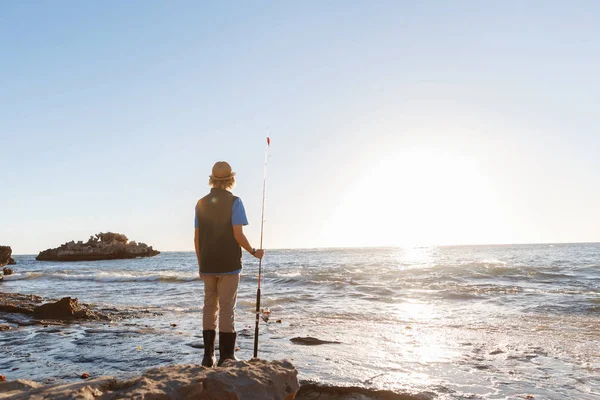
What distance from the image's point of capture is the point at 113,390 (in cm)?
333

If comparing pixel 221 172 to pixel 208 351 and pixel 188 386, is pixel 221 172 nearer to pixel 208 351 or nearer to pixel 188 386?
pixel 208 351

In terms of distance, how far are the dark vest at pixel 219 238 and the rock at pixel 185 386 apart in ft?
5.04

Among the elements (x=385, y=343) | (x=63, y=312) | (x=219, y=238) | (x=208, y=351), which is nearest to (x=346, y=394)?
(x=208, y=351)

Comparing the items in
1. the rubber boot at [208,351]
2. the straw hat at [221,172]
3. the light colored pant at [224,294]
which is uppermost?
the straw hat at [221,172]

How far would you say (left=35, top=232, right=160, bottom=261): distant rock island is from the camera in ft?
265

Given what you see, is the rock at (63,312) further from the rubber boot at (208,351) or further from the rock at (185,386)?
the rock at (185,386)

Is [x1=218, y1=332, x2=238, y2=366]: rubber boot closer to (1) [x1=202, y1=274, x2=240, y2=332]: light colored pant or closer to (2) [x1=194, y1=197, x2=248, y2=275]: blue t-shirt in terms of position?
(1) [x1=202, y1=274, x2=240, y2=332]: light colored pant

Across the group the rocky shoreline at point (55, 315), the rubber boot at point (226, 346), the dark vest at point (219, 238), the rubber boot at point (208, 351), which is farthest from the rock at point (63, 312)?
the dark vest at point (219, 238)

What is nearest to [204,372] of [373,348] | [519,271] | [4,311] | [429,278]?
[373,348]

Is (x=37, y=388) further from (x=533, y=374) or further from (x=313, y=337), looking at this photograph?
(x=533, y=374)

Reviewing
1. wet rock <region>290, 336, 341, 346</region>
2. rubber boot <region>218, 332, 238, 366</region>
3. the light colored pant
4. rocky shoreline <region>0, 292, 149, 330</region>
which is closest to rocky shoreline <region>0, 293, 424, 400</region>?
rubber boot <region>218, 332, 238, 366</region>

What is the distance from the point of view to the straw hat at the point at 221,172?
5242 mm

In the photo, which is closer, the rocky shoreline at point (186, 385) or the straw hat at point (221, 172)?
the rocky shoreline at point (186, 385)

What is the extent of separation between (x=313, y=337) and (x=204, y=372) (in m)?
4.58
